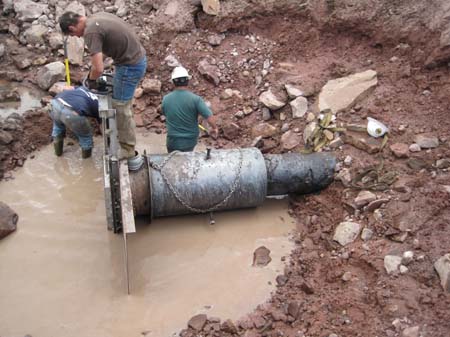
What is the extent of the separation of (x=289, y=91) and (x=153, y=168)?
256cm

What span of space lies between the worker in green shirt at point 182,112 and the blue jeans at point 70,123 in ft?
3.90

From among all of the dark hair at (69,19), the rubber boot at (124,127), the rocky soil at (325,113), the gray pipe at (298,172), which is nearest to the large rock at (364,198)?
the rocky soil at (325,113)

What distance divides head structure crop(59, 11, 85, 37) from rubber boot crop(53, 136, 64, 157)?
1807mm

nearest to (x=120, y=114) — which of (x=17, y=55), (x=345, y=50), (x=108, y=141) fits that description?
(x=108, y=141)

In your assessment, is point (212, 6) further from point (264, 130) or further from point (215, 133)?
point (215, 133)

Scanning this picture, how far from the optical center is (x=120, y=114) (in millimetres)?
6051

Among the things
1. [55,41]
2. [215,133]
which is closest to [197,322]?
[215,133]

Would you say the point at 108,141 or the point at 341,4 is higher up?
the point at 341,4

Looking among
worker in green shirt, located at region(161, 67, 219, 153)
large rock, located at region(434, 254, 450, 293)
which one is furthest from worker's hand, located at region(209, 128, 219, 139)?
large rock, located at region(434, 254, 450, 293)

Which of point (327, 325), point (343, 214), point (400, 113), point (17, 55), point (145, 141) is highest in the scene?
point (17, 55)

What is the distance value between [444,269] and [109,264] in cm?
347

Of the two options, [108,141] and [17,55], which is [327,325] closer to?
[108,141]

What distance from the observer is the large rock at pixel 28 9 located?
8.44 metres

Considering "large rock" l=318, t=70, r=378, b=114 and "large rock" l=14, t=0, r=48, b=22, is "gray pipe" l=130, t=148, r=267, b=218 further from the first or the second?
"large rock" l=14, t=0, r=48, b=22
